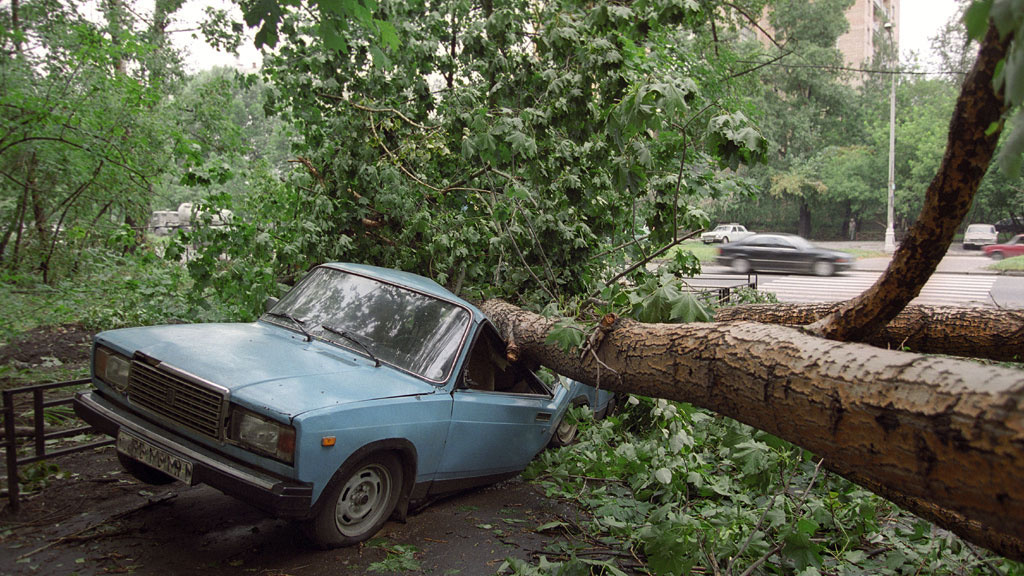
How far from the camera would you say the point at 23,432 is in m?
4.80

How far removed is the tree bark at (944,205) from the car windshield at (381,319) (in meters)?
2.57

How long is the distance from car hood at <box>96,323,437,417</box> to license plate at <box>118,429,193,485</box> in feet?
1.51

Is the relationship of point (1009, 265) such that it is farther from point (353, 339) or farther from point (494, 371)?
point (353, 339)

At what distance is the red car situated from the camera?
22250 mm

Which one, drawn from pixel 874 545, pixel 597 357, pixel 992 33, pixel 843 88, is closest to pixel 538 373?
pixel 597 357

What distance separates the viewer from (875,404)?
225cm

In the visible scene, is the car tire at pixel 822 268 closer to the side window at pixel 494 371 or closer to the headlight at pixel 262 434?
the side window at pixel 494 371

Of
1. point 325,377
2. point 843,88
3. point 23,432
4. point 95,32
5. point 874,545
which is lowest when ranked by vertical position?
point 874,545

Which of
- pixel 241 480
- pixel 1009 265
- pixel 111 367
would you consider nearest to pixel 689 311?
pixel 241 480

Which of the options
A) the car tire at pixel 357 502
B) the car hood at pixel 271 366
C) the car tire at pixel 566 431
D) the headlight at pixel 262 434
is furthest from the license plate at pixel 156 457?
the car tire at pixel 566 431

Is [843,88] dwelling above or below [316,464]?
above

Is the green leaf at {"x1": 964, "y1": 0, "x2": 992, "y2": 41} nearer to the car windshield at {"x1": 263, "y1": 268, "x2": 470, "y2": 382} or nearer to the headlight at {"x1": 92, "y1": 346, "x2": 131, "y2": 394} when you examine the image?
the car windshield at {"x1": 263, "y1": 268, "x2": 470, "y2": 382}

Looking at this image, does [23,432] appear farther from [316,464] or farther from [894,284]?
[894,284]

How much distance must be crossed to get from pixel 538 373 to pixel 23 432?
161 inches
